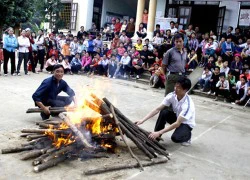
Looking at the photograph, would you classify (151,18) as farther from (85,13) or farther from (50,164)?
(50,164)

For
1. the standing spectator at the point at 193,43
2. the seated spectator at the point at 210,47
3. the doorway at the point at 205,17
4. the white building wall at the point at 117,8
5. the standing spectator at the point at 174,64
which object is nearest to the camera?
the standing spectator at the point at 174,64

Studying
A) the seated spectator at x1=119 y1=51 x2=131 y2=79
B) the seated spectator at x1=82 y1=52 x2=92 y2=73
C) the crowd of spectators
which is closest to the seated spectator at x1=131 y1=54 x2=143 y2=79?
the crowd of spectators

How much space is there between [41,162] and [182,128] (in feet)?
8.14

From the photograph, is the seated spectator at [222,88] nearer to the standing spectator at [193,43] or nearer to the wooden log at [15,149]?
the standing spectator at [193,43]

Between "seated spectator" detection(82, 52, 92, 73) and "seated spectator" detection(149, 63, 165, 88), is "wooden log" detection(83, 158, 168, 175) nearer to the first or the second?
"seated spectator" detection(149, 63, 165, 88)

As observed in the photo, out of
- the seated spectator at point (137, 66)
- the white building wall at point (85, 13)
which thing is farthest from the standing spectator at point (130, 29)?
the seated spectator at point (137, 66)

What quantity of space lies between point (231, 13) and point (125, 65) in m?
6.67

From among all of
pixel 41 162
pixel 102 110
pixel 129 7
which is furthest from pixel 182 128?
pixel 129 7

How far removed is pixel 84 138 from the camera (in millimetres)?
4254

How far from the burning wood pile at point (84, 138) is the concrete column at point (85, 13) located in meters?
15.0

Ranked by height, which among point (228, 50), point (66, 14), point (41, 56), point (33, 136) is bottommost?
point (33, 136)

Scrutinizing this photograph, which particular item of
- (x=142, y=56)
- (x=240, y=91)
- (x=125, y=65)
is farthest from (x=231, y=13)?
(x=240, y=91)

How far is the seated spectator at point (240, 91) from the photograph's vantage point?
10211mm

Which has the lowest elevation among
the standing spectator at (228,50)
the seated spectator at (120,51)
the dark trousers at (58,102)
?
the dark trousers at (58,102)
